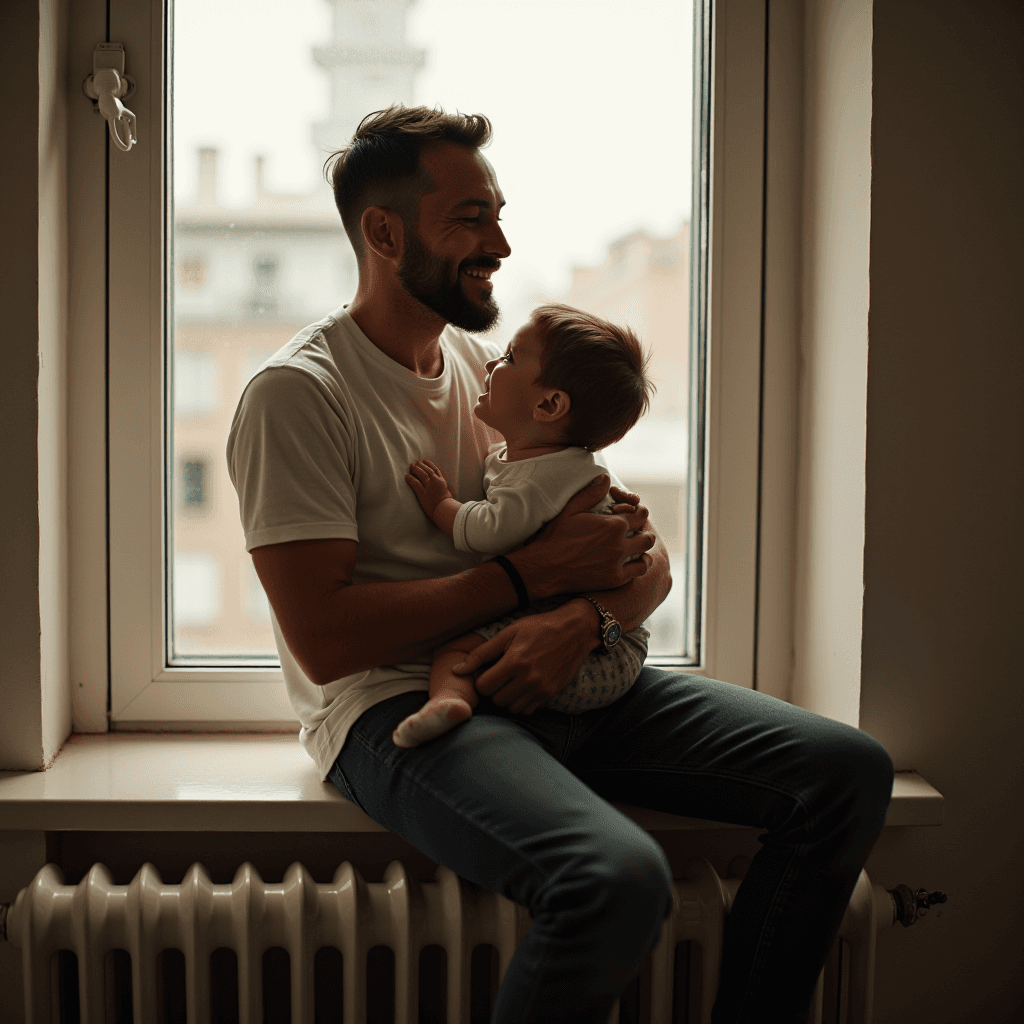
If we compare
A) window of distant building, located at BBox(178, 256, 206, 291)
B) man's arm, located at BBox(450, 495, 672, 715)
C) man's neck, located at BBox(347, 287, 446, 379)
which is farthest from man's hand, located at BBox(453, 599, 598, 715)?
window of distant building, located at BBox(178, 256, 206, 291)

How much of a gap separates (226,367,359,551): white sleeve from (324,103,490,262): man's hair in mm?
311

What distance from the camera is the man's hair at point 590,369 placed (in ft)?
3.77

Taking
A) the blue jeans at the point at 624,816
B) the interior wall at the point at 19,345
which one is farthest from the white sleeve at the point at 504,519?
the interior wall at the point at 19,345

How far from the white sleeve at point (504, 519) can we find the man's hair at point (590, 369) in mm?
112

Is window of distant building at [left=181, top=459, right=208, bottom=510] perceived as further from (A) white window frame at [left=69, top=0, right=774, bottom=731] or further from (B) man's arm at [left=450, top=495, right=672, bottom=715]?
(B) man's arm at [left=450, top=495, right=672, bottom=715]

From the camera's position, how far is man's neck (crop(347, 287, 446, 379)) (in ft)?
4.11

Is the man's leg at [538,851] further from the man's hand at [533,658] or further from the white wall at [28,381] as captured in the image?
the white wall at [28,381]

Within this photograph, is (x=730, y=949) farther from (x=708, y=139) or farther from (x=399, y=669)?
(x=708, y=139)

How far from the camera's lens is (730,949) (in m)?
1.06

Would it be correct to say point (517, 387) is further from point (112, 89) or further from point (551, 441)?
point (112, 89)

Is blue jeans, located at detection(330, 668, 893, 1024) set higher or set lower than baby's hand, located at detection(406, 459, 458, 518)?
lower

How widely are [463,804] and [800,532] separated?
82 centimetres

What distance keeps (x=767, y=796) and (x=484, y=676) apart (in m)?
0.38

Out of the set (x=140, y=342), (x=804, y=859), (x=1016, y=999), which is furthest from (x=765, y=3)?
(x=1016, y=999)
